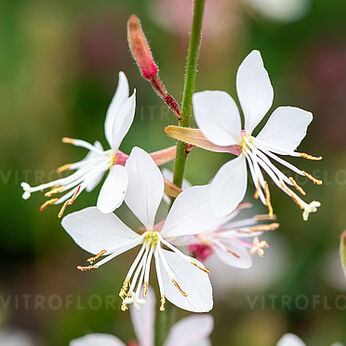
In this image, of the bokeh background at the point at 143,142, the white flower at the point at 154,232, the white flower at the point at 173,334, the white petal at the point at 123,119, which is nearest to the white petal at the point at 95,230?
the white flower at the point at 154,232

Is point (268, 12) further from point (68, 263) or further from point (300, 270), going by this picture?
point (68, 263)

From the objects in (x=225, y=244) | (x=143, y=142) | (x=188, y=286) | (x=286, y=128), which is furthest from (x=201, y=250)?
(x=143, y=142)

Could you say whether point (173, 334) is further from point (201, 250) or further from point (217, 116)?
point (217, 116)

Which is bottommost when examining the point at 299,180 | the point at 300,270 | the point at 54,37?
the point at 300,270

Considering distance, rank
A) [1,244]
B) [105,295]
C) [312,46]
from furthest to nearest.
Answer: [312,46] → [1,244] → [105,295]

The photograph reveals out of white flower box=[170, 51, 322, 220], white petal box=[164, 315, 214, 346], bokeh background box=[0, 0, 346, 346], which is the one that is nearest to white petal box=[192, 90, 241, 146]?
white flower box=[170, 51, 322, 220]

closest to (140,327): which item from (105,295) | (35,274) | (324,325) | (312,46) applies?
(105,295)

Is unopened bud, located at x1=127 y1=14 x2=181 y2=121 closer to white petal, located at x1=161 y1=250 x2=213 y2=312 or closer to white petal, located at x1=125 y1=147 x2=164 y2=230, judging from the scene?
white petal, located at x1=125 y1=147 x2=164 y2=230
